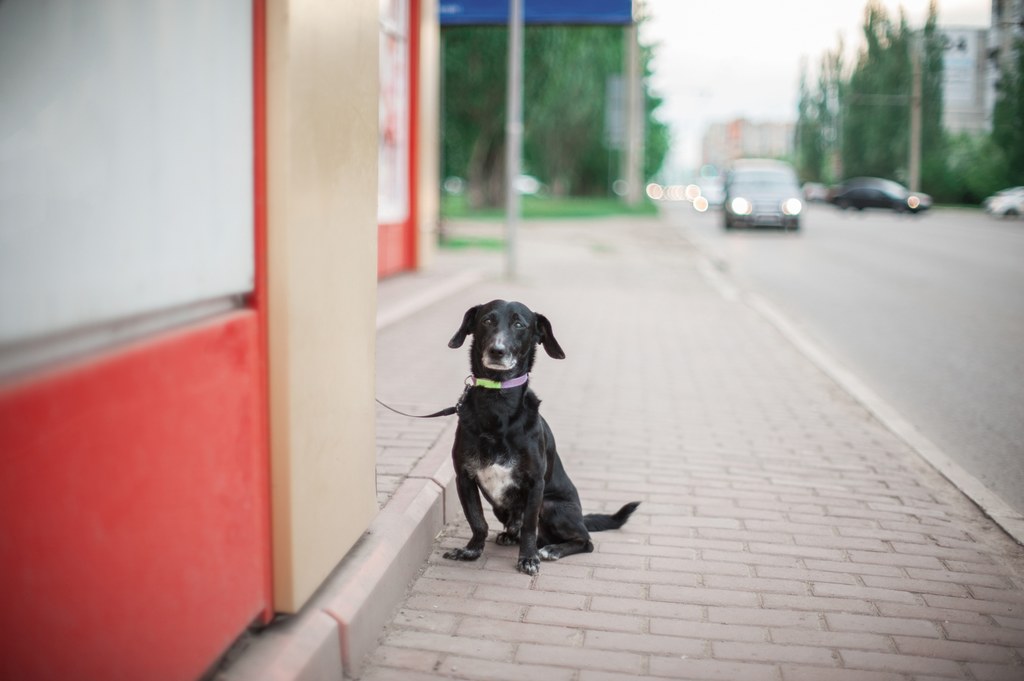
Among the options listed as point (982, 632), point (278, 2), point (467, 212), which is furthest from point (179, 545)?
point (467, 212)

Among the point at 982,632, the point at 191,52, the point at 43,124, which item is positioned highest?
the point at 191,52

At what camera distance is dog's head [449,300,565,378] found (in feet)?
13.1

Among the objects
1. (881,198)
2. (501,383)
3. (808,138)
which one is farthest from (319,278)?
(808,138)

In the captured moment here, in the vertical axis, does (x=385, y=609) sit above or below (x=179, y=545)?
below

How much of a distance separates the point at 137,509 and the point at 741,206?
2954cm

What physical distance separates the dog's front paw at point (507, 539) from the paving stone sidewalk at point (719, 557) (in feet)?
0.18

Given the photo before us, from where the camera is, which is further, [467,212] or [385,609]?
[467,212]

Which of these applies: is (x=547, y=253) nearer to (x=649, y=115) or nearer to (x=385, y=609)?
(x=385, y=609)

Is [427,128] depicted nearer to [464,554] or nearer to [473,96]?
[464,554]

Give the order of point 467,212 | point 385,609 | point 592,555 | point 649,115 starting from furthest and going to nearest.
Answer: point 649,115 < point 467,212 < point 592,555 < point 385,609

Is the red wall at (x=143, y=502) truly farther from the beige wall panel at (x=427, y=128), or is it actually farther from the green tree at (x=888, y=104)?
the green tree at (x=888, y=104)

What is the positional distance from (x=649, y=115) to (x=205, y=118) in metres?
73.4

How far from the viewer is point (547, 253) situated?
21109 millimetres

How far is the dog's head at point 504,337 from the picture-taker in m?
4.00
